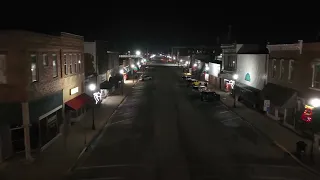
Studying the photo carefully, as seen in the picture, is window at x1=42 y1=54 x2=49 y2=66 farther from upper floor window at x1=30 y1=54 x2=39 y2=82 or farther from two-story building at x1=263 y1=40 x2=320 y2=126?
two-story building at x1=263 y1=40 x2=320 y2=126

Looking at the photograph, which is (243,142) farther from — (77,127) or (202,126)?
(77,127)

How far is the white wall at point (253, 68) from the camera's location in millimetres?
36188

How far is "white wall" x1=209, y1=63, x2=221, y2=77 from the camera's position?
2328 inches

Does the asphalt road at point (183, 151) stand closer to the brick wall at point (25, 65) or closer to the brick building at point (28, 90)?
the brick building at point (28, 90)

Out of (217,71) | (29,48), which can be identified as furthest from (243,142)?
(217,71)

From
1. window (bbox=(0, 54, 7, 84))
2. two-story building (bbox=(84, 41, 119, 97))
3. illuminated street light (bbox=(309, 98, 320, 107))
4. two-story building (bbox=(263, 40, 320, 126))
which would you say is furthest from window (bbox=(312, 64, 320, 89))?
two-story building (bbox=(84, 41, 119, 97))

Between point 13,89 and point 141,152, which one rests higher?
point 13,89

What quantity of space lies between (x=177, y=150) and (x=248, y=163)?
4637 millimetres

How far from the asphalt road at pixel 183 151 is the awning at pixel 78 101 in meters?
3.03

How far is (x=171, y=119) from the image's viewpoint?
31.3 meters

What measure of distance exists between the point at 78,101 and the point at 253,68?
2185cm

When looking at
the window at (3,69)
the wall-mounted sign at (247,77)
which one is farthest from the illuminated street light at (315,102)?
the window at (3,69)

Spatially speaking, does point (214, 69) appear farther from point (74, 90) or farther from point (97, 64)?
point (74, 90)

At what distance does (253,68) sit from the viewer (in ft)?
128
